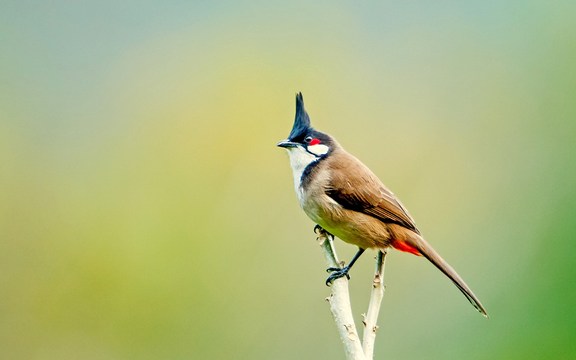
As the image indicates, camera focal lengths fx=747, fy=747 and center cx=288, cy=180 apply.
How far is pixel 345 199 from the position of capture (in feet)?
12.1

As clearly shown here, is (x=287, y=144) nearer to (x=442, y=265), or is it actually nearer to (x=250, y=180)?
(x=442, y=265)

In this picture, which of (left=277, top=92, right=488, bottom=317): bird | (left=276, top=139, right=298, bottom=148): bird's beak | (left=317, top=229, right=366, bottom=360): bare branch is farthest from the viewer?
(left=276, top=139, right=298, bottom=148): bird's beak

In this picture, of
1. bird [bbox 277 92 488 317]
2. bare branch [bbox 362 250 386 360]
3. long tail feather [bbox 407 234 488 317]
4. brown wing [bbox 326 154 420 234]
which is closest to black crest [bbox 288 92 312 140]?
bird [bbox 277 92 488 317]

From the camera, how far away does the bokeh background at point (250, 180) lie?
19.4 ft

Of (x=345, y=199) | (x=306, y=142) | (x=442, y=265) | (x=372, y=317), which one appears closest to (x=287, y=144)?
(x=306, y=142)

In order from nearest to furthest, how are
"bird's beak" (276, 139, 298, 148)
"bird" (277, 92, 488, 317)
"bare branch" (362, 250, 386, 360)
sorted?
"bare branch" (362, 250, 386, 360) → "bird" (277, 92, 488, 317) → "bird's beak" (276, 139, 298, 148)

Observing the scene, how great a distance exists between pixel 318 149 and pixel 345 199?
36 cm

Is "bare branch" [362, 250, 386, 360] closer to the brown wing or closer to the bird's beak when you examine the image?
the brown wing

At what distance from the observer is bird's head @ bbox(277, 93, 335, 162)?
149 inches

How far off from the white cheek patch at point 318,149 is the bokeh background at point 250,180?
1602mm

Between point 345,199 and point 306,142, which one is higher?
point 306,142

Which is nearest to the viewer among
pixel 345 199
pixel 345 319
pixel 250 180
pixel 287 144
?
pixel 345 319

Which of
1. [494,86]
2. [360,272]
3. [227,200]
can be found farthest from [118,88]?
[360,272]

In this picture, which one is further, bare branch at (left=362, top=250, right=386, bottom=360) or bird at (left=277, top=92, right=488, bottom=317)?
bird at (left=277, top=92, right=488, bottom=317)
